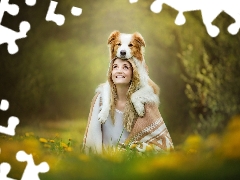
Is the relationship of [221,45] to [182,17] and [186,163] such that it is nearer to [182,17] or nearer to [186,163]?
[182,17]

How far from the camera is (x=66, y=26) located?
83.4 inches

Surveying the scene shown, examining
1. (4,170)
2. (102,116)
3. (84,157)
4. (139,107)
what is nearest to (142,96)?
(139,107)

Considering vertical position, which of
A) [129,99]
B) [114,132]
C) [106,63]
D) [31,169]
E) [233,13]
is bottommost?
[31,169]

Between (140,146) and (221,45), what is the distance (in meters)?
0.46

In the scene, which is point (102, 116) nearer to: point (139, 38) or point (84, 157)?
point (84, 157)

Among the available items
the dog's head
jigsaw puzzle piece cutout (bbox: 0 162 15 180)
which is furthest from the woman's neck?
jigsaw puzzle piece cutout (bbox: 0 162 15 180)

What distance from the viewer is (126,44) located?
2080 mm

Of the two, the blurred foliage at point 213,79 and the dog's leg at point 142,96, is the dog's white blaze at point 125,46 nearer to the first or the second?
the dog's leg at point 142,96

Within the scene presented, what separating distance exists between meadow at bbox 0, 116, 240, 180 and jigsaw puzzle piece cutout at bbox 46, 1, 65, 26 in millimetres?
363

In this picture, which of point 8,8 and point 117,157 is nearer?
point 117,157

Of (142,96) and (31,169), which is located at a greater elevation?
(142,96)

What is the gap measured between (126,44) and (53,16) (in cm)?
29

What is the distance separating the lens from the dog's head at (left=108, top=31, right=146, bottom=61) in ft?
6.81

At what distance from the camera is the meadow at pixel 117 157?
198 cm
